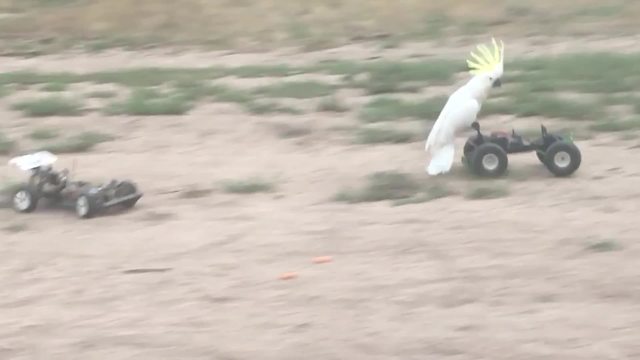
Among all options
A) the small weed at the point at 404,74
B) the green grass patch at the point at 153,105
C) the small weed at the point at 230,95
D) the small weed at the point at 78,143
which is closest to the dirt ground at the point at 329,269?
the small weed at the point at 78,143

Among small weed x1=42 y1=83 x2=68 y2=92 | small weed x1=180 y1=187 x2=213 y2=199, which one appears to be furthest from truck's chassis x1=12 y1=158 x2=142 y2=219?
small weed x1=42 y1=83 x2=68 y2=92

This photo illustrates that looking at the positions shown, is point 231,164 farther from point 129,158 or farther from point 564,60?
point 564,60

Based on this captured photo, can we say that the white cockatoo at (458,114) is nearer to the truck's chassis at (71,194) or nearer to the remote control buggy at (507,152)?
the remote control buggy at (507,152)

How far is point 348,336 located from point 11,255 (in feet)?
7.96

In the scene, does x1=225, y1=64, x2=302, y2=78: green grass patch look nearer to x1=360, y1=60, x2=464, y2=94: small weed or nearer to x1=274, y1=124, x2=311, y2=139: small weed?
x1=360, y1=60, x2=464, y2=94: small weed

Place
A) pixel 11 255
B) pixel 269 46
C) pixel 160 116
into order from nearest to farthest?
pixel 11 255, pixel 160 116, pixel 269 46

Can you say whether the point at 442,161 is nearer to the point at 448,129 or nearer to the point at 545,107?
the point at 448,129

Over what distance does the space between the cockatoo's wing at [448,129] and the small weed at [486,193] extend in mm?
453

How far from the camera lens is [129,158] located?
377 inches

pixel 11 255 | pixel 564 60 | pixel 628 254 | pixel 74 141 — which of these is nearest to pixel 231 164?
pixel 74 141

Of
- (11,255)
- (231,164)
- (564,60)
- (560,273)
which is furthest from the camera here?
(564,60)

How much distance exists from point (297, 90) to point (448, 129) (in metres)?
3.71

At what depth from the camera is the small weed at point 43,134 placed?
10.3 m

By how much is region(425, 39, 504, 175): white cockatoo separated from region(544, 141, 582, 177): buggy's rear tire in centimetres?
56
